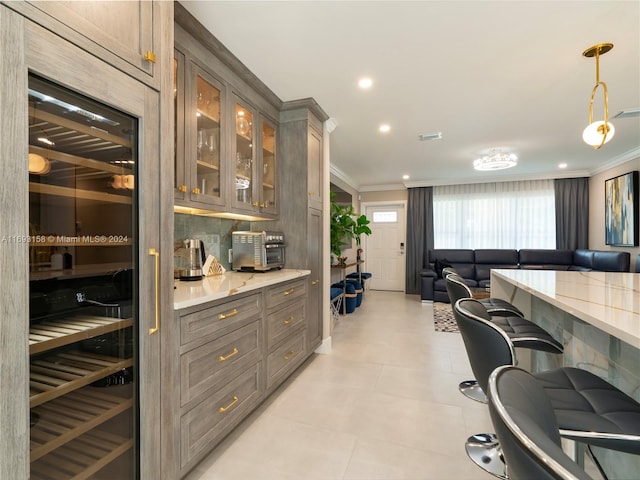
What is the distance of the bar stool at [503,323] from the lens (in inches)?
61.9

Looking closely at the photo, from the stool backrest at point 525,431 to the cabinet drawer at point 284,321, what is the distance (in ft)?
6.07

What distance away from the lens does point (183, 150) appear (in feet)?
6.36

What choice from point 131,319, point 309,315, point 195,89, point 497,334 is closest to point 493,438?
point 497,334

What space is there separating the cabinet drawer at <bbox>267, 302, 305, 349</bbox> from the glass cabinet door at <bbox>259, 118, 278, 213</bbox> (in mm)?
920

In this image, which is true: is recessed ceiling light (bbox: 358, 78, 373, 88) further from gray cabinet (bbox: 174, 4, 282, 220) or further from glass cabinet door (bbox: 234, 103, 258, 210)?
glass cabinet door (bbox: 234, 103, 258, 210)

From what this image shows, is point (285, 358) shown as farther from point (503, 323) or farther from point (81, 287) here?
point (81, 287)

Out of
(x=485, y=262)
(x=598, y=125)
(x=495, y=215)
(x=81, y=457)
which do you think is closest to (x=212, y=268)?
(x=81, y=457)

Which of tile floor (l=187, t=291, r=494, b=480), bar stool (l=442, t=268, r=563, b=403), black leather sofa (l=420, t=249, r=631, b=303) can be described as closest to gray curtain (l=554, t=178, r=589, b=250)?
black leather sofa (l=420, t=249, r=631, b=303)

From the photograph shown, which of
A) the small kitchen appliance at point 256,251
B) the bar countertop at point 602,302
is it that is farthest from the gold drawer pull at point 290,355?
the bar countertop at point 602,302

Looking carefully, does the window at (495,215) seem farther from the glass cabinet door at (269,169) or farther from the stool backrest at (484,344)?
the stool backrest at (484,344)

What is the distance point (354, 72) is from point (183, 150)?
1468mm

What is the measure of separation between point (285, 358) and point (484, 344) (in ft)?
5.48

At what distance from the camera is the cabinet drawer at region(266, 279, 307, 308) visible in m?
2.29

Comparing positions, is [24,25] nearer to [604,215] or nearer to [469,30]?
[469,30]
